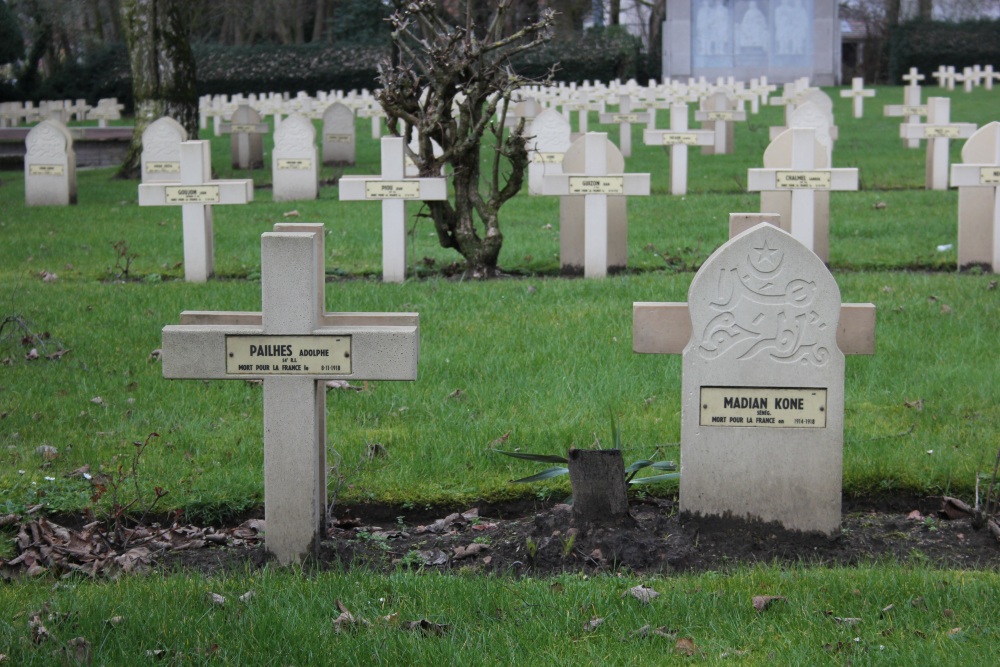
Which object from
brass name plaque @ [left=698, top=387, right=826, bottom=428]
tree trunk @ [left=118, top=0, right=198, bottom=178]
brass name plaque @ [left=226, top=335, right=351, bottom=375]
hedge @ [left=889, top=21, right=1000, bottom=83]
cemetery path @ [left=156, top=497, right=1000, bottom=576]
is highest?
hedge @ [left=889, top=21, right=1000, bottom=83]

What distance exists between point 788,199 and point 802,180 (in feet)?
1.44

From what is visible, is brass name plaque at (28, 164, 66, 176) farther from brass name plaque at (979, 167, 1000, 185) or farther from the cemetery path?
the cemetery path

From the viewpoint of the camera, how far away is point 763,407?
5094 millimetres

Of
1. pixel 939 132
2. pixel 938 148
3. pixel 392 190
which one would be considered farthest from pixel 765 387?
pixel 939 132

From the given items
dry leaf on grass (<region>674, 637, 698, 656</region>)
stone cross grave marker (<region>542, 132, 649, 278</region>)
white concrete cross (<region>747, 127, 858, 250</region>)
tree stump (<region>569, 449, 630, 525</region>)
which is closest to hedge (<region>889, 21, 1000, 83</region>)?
white concrete cross (<region>747, 127, 858, 250</region>)

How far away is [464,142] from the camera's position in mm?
11125

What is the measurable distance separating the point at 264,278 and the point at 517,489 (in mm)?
1668

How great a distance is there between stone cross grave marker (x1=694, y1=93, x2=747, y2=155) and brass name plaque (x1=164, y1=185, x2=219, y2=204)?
14110 mm

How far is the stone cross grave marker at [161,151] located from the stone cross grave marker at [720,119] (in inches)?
450

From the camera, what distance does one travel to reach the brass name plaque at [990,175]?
11246mm

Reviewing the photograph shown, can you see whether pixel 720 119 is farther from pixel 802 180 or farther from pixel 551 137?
pixel 802 180

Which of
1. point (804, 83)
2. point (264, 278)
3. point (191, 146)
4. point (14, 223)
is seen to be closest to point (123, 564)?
point (264, 278)

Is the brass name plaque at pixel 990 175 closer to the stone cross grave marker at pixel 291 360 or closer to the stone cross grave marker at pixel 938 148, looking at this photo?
the stone cross grave marker at pixel 938 148

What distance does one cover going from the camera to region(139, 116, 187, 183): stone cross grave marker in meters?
15.1
